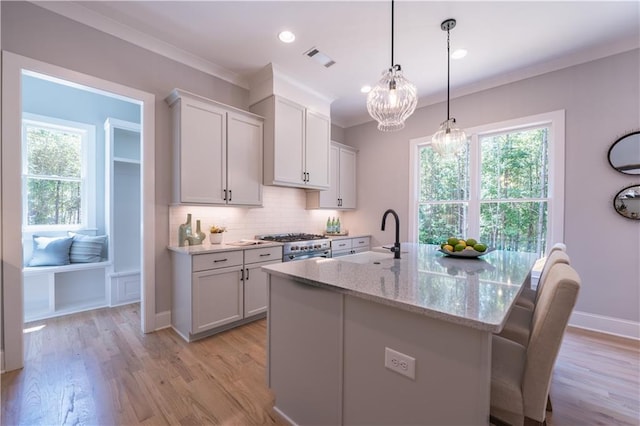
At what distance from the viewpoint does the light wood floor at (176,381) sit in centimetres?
166

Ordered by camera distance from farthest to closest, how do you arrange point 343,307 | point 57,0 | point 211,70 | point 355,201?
point 355,201 → point 211,70 → point 57,0 → point 343,307

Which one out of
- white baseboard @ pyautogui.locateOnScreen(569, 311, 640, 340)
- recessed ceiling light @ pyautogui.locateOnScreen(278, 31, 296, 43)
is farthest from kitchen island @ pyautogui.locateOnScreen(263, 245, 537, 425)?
recessed ceiling light @ pyautogui.locateOnScreen(278, 31, 296, 43)

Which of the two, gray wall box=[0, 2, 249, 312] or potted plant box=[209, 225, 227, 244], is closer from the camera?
gray wall box=[0, 2, 249, 312]

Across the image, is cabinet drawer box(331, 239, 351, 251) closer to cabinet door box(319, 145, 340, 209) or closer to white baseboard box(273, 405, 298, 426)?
cabinet door box(319, 145, 340, 209)

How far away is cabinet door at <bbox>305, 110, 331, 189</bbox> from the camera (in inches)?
150

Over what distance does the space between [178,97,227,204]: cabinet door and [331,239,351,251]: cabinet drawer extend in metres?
1.70

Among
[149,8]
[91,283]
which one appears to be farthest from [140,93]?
[91,283]

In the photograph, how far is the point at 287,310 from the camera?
1.57 meters

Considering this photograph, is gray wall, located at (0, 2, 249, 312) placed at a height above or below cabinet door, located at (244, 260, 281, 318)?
above

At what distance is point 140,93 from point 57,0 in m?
0.81

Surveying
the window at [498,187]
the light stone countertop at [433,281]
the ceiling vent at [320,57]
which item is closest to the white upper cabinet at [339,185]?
the window at [498,187]

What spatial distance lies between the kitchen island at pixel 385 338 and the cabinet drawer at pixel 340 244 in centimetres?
213

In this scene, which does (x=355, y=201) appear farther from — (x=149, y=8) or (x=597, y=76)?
(x=149, y=8)

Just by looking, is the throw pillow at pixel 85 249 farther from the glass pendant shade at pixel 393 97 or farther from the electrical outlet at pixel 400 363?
the electrical outlet at pixel 400 363
